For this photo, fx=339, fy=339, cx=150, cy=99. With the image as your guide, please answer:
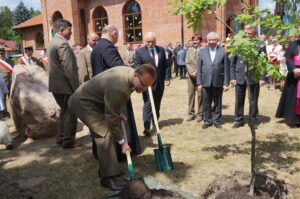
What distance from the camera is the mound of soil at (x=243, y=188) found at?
13.2 ft

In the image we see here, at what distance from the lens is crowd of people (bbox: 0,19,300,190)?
3.77 metres

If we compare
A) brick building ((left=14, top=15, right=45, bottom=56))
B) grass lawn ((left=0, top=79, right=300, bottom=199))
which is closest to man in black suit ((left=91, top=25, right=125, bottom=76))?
grass lawn ((left=0, top=79, right=300, bottom=199))

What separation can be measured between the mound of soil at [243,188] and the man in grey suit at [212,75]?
265 cm

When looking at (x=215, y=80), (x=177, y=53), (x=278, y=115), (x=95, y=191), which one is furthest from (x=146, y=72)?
(x=177, y=53)

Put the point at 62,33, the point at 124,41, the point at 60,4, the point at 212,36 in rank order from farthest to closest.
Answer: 1. the point at 60,4
2. the point at 124,41
3. the point at 212,36
4. the point at 62,33

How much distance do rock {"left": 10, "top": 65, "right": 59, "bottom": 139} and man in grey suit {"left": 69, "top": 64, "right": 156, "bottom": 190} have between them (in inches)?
106

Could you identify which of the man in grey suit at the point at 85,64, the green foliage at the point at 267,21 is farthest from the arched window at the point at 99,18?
the green foliage at the point at 267,21

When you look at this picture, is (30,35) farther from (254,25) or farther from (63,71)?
(254,25)

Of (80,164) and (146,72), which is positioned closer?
(146,72)

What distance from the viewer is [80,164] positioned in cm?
Result: 524

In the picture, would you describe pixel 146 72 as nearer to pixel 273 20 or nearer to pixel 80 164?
pixel 273 20

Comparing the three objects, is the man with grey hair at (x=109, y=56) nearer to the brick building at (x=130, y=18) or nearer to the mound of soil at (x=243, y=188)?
the mound of soil at (x=243, y=188)

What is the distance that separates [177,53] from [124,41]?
6.91 metres

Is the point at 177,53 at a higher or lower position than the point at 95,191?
higher
